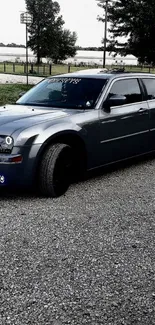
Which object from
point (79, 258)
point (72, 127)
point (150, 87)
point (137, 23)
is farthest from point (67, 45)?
point (79, 258)

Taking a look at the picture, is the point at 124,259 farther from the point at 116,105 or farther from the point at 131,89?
the point at 131,89

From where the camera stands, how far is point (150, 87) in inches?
267

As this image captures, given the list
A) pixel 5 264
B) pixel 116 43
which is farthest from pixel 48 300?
pixel 116 43

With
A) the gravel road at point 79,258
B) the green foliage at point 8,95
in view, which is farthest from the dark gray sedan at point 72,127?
the green foliage at point 8,95

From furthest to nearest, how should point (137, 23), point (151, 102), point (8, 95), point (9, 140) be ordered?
point (137, 23) < point (8, 95) < point (151, 102) < point (9, 140)

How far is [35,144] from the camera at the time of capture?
473 cm

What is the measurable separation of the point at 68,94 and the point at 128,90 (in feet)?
3.22

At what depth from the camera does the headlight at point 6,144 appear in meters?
4.64

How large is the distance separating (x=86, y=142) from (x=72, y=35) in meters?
104

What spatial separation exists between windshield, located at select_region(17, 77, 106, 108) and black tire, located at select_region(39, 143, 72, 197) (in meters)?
0.81

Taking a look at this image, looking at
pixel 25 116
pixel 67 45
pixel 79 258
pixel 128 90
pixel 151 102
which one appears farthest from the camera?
pixel 67 45

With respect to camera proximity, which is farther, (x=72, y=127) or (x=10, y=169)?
(x=72, y=127)

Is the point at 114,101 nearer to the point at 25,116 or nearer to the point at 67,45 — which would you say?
the point at 25,116

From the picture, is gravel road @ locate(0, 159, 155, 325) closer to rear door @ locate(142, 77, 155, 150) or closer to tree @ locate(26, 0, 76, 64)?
rear door @ locate(142, 77, 155, 150)
